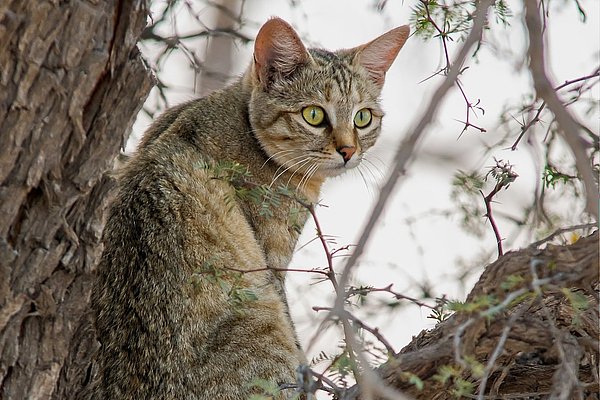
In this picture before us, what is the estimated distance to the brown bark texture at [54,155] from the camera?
228 centimetres

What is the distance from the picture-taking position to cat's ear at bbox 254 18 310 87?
3992mm

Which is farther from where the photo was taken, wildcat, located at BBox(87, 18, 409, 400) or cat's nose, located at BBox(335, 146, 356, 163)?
cat's nose, located at BBox(335, 146, 356, 163)

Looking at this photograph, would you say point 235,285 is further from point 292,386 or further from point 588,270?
point 588,270

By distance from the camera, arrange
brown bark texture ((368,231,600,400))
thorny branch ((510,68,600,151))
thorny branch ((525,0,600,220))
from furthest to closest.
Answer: thorny branch ((510,68,600,151)) < brown bark texture ((368,231,600,400)) < thorny branch ((525,0,600,220))

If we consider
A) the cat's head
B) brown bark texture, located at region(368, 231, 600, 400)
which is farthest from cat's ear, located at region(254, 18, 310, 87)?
brown bark texture, located at region(368, 231, 600, 400)

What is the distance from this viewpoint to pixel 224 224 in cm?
350

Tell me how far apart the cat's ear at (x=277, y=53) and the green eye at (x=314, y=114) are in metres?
0.21

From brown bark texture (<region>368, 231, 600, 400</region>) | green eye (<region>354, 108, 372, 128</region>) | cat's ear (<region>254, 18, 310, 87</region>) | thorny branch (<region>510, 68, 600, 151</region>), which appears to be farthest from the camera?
green eye (<region>354, 108, 372, 128</region>)

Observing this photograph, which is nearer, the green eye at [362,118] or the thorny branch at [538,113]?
the thorny branch at [538,113]

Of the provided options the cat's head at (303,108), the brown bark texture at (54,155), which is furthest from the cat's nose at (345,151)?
the brown bark texture at (54,155)

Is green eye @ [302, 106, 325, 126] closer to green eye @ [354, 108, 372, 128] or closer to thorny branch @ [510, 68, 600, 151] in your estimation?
green eye @ [354, 108, 372, 128]

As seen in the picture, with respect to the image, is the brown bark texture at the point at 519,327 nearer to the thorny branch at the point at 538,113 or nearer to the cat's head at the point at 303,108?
the thorny branch at the point at 538,113

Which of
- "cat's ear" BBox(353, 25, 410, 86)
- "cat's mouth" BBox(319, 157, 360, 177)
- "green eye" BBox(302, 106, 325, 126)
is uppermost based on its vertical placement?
"cat's ear" BBox(353, 25, 410, 86)

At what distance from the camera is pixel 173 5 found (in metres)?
4.29
